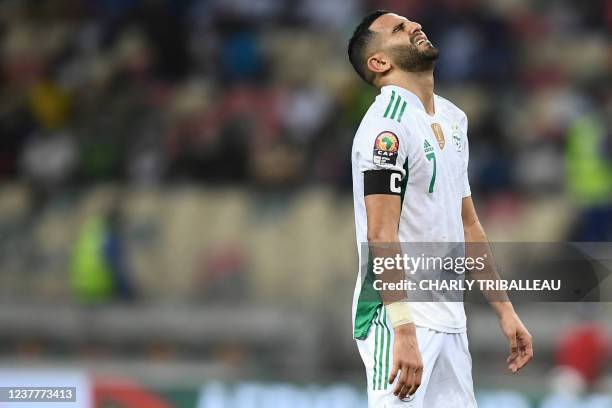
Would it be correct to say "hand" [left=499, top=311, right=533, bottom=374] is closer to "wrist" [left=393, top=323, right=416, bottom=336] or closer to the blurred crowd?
"wrist" [left=393, top=323, right=416, bottom=336]

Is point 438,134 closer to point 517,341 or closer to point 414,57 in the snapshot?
point 414,57

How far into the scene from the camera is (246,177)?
15.4 meters

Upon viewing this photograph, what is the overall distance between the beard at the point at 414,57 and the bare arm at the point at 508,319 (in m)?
0.63

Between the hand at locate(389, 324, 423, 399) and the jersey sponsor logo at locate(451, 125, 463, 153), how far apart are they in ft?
2.86

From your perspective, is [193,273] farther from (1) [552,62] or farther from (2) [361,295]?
(2) [361,295]

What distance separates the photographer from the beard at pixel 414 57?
525 centimetres

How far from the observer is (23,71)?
58.2 feet

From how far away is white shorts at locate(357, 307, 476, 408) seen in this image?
16.5 ft

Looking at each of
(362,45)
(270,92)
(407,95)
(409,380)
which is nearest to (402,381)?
(409,380)

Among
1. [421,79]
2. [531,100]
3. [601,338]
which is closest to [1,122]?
[531,100]

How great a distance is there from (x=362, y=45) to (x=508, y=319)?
1.28 m

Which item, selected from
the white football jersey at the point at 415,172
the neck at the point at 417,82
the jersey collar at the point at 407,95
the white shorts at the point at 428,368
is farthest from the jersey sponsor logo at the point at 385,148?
the white shorts at the point at 428,368

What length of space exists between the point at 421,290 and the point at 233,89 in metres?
11.3
